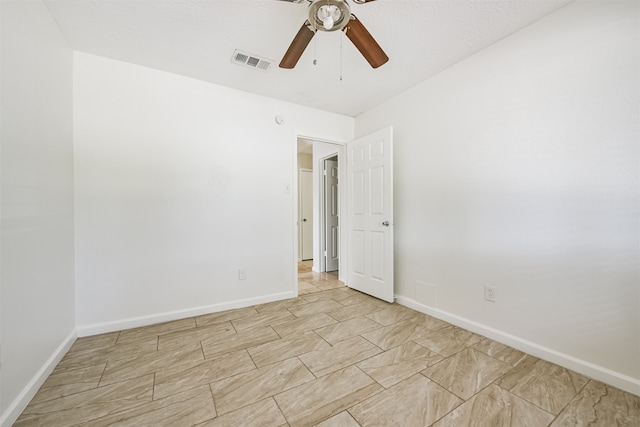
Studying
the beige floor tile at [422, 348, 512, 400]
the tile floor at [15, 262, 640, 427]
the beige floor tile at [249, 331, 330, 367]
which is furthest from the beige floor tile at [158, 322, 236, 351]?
the beige floor tile at [422, 348, 512, 400]

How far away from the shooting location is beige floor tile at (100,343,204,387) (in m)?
1.64

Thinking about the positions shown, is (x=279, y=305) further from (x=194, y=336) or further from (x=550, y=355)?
(x=550, y=355)

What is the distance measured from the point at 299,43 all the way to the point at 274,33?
1.95 feet

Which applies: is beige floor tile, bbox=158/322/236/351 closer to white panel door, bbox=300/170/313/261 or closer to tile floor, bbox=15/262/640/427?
tile floor, bbox=15/262/640/427

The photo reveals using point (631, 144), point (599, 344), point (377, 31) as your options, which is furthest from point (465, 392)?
point (377, 31)

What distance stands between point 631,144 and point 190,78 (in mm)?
3485

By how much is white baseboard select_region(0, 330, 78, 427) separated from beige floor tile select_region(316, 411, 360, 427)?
153cm

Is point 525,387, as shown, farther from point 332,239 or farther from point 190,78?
point 190,78

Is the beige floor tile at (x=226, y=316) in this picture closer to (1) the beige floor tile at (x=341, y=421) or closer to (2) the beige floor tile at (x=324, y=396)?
(2) the beige floor tile at (x=324, y=396)

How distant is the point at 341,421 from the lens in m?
1.26

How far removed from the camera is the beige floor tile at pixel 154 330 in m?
2.15

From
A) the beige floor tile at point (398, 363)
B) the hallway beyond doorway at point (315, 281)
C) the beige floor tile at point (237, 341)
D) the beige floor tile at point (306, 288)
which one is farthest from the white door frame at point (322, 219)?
the beige floor tile at point (398, 363)

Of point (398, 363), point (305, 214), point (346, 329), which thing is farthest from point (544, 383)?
point (305, 214)

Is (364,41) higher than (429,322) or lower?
higher
